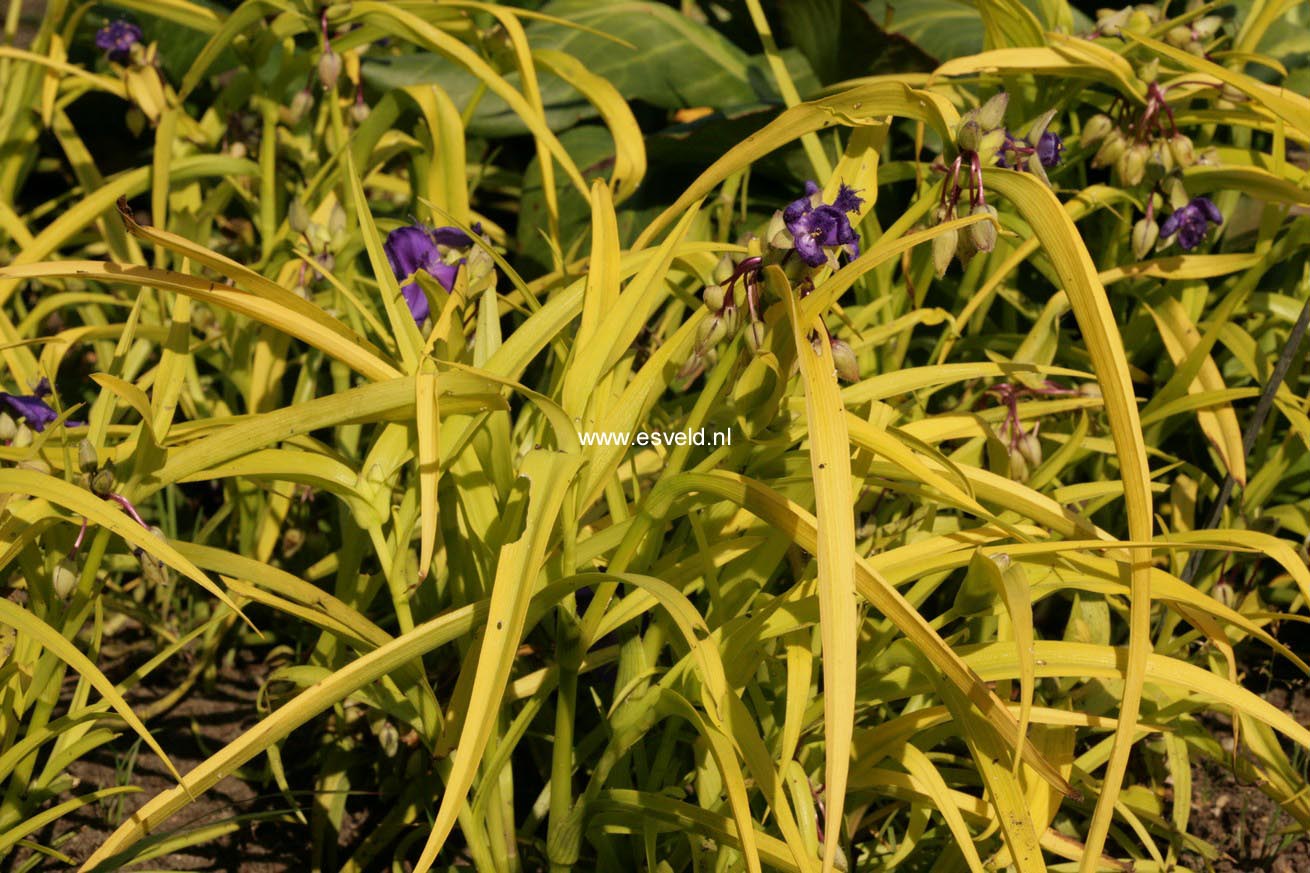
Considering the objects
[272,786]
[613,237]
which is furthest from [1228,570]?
[272,786]

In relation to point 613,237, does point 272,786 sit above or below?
below

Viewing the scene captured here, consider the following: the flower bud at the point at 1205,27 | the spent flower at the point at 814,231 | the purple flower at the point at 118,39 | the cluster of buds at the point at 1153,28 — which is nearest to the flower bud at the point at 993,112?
the spent flower at the point at 814,231

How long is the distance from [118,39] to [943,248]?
1.26m

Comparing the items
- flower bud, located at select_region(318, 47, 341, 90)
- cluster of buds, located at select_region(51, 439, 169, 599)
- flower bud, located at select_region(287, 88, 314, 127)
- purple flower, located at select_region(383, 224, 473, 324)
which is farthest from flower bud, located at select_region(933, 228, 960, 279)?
flower bud, located at select_region(287, 88, 314, 127)

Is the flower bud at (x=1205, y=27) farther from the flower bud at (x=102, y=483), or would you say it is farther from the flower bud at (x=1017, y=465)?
the flower bud at (x=102, y=483)

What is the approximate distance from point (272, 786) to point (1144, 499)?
0.93 meters

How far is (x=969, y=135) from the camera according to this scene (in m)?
0.83

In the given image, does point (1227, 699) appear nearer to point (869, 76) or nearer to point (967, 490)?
point (967, 490)

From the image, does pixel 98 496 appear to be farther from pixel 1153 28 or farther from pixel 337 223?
pixel 1153 28

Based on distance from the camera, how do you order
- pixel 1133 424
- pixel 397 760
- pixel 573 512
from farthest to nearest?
pixel 397 760
pixel 573 512
pixel 1133 424

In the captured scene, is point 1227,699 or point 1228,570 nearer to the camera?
point 1227,699

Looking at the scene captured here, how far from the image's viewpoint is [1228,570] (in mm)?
1420

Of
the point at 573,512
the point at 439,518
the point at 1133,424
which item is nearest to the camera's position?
the point at 1133,424

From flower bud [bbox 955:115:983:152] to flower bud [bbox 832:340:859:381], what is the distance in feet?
0.54
